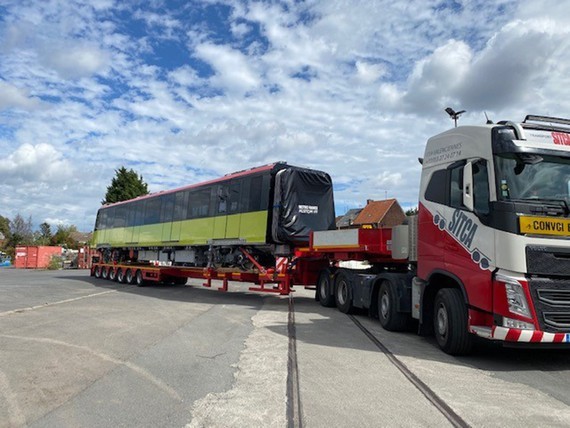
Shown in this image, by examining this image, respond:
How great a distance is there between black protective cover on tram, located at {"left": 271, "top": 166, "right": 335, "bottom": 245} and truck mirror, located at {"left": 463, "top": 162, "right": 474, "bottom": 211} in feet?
24.9

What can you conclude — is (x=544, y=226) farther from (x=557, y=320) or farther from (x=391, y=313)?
(x=391, y=313)

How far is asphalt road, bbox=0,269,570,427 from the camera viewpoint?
181 inches

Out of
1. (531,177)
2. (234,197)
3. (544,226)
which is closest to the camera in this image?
(544,226)

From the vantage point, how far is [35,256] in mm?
48562

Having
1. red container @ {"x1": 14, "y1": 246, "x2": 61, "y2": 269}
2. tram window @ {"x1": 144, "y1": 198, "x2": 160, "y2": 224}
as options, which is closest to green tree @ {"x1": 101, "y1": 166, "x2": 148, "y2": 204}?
red container @ {"x1": 14, "y1": 246, "x2": 61, "y2": 269}

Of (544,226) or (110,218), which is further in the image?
(110,218)

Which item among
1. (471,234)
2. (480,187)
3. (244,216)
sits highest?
(244,216)

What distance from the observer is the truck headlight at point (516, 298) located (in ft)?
20.5

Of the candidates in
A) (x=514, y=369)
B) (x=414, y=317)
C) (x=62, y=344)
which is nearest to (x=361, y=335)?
(x=414, y=317)

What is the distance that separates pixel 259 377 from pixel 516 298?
3465 mm

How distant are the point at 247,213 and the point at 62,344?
26.0 feet

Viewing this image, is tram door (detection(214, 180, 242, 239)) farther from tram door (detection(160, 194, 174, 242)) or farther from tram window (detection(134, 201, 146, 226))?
tram window (detection(134, 201, 146, 226))

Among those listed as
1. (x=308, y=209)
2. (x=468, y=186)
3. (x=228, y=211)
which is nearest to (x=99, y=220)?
(x=228, y=211)

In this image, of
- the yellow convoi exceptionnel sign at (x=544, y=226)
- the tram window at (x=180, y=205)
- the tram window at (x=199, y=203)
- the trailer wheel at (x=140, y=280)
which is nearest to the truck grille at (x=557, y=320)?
Answer: the yellow convoi exceptionnel sign at (x=544, y=226)
